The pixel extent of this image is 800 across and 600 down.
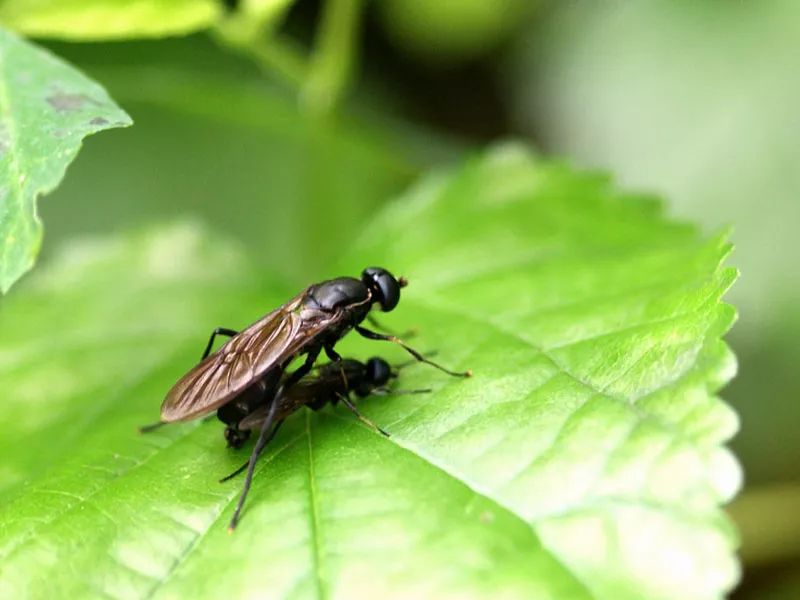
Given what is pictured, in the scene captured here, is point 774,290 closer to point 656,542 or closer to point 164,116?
point 656,542

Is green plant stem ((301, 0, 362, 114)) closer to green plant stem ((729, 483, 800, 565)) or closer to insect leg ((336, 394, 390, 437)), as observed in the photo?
insect leg ((336, 394, 390, 437))

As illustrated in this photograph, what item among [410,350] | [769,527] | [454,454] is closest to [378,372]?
[410,350]

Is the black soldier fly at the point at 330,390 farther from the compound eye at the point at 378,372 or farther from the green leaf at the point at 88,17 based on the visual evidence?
the green leaf at the point at 88,17

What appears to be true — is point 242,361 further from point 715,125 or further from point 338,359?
point 715,125

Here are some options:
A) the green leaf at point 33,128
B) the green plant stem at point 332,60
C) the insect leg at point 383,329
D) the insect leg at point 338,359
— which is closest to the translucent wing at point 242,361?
the insect leg at point 338,359

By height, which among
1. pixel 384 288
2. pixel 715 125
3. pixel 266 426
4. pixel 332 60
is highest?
pixel 715 125

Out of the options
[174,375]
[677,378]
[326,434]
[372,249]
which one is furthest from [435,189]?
[677,378]
